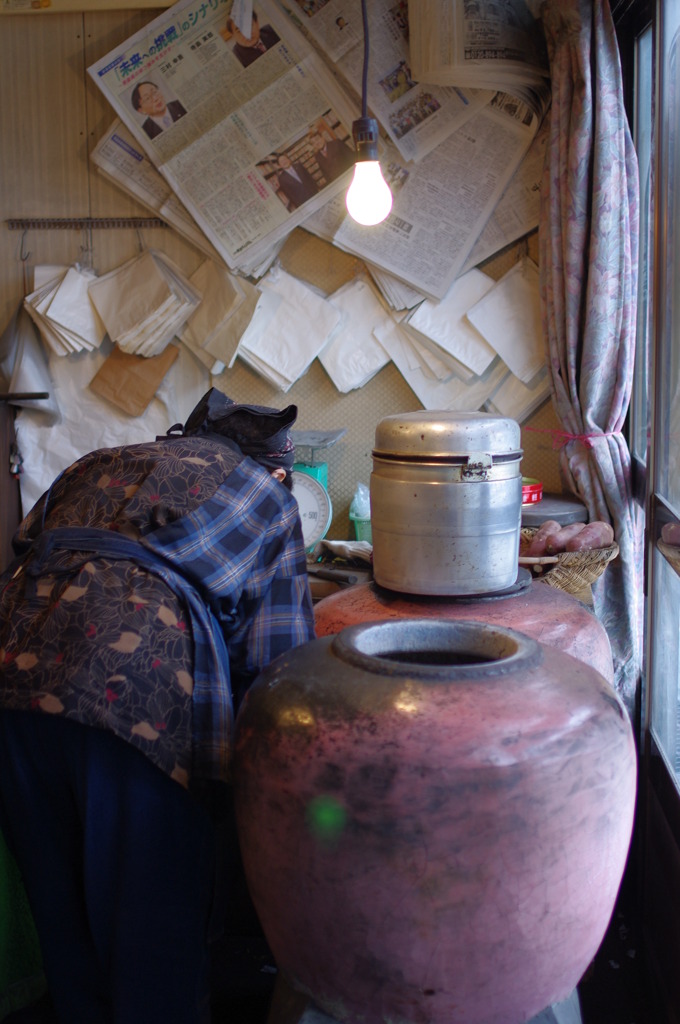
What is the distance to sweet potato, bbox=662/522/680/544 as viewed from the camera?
202 centimetres

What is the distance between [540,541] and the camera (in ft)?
9.23

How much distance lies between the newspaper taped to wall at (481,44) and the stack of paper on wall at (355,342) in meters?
0.85

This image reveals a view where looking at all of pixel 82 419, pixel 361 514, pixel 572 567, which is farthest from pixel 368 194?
pixel 82 419

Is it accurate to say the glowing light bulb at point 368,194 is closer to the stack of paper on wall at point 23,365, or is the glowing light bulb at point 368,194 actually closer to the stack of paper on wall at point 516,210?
A: the stack of paper on wall at point 516,210

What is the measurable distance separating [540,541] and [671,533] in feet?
2.42

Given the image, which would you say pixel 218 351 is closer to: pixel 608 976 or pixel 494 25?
pixel 494 25

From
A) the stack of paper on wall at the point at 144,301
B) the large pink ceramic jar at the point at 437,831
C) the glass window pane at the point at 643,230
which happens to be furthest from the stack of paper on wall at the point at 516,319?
the large pink ceramic jar at the point at 437,831

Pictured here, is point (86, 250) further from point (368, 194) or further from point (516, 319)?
→ point (516, 319)

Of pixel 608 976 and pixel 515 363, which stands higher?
pixel 515 363

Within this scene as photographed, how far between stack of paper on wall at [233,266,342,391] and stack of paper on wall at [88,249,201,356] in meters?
0.29

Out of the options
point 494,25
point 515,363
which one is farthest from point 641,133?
point 515,363

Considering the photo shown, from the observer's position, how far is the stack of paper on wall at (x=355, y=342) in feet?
11.8

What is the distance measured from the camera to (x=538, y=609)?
6.73 ft

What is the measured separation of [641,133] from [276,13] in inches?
57.9
